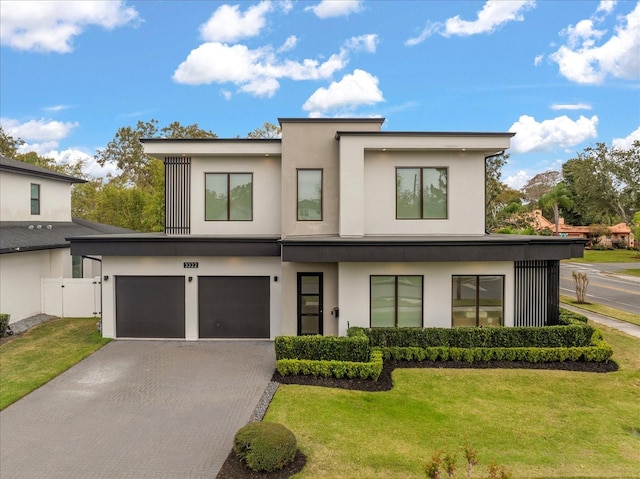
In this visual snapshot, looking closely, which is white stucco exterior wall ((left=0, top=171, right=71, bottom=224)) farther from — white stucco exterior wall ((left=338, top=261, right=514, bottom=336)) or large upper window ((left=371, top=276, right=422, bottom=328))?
large upper window ((left=371, top=276, right=422, bottom=328))

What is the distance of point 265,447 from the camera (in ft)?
19.6

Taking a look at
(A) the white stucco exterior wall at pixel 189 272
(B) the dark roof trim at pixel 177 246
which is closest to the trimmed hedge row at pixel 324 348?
(A) the white stucco exterior wall at pixel 189 272

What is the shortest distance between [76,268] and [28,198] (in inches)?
173

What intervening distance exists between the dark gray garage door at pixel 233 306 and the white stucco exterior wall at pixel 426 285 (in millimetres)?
3108

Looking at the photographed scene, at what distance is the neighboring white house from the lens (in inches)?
Result: 579

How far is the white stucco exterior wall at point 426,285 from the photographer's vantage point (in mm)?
11742

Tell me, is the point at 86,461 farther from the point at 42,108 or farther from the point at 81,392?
the point at 42,108

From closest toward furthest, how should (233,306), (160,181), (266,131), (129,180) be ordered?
(233,306) → (160,181) → (266,131) → (129,180)

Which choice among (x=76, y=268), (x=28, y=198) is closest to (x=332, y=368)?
(x=76, y=268)

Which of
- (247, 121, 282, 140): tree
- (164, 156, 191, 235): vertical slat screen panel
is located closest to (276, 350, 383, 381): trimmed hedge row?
(164, 156, 191, 235): vertical slat screen panel

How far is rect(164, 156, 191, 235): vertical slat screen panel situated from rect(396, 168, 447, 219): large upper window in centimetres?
798

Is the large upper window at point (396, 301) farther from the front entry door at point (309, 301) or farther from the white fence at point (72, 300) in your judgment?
the white fence at point (72, 300)

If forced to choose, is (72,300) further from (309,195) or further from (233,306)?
(309,195)

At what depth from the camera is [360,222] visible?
12.5m
